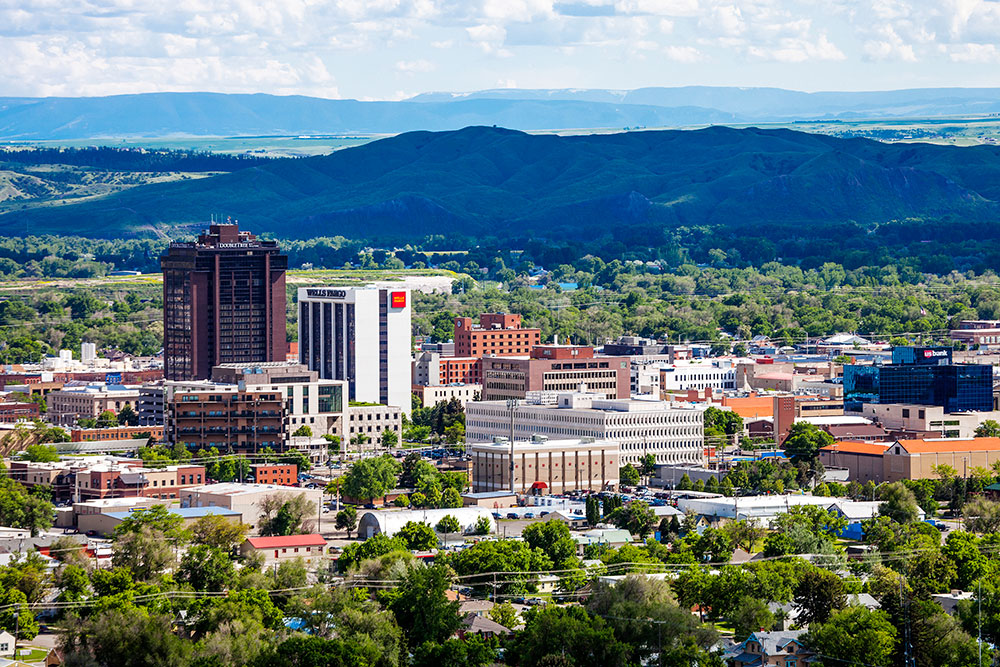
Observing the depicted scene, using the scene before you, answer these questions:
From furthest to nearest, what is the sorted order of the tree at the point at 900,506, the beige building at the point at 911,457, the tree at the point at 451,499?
the beige building at the point at 911,457 → the tree at the point at 451,499 → the tree at the point at 900,506

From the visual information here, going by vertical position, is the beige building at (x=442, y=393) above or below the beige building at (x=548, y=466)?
above

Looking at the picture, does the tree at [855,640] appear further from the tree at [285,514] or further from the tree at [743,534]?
the tree at [285,514]

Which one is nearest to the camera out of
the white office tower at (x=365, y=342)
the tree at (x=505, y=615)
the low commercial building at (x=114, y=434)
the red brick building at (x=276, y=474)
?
the tree at (x=505, y=615)

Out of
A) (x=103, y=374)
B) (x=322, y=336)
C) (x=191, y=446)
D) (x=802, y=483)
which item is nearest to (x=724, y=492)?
(x=802, y=483)

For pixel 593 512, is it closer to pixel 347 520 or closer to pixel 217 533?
pixel 347 520

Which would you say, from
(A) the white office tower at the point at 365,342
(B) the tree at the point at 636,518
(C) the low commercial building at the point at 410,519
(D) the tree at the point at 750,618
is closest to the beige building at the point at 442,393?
(A) the white office tower at the point at 365,342

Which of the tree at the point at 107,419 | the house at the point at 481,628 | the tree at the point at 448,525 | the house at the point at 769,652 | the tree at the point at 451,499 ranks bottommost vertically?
the house at the point at 769,652
